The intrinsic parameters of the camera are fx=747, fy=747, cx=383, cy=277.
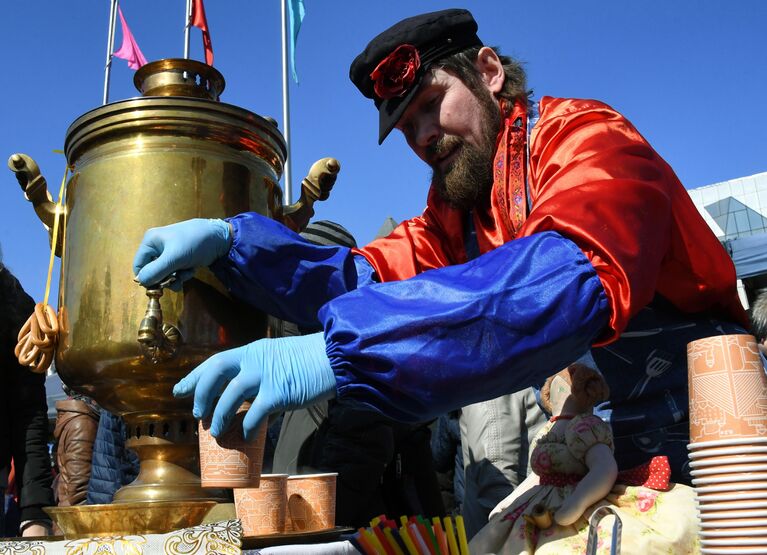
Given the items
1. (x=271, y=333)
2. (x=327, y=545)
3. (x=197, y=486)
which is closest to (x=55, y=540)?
(x=197, y=486)

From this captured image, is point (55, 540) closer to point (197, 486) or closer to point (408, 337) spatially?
point (197, 486)

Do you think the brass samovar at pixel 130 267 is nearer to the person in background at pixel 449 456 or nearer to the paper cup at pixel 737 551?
the paper cup at pixel 737 551

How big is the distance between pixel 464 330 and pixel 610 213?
27 centimetres

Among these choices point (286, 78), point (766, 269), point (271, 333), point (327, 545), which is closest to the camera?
point (327, 545)

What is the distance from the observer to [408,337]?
0.91 meters

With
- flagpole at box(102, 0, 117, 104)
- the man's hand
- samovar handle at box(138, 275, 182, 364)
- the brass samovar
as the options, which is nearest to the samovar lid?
the brass samovar

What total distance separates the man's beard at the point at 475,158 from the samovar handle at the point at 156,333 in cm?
66

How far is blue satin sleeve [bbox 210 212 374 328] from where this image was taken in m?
1.36

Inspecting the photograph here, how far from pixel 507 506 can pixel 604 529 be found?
35cm

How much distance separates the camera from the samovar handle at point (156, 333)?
1.15 m

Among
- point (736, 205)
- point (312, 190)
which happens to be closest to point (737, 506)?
point (312, 190)

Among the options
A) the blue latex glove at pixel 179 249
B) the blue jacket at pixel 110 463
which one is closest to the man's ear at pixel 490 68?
the blue latex glove at pixel 179 249

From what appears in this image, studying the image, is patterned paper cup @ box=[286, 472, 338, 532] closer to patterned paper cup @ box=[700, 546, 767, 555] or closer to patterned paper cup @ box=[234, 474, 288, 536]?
patterned paper cup @ box=[234, 474, 288, 536]

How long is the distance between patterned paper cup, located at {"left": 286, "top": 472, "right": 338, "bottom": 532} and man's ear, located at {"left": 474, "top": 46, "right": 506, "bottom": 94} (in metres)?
0.90
